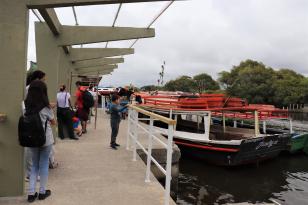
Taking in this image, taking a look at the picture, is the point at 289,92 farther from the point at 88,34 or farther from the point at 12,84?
the point at 12,84

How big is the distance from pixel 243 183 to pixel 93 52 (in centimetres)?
769

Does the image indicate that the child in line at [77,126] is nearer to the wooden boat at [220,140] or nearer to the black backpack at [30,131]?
the wooden boat at [220,140]

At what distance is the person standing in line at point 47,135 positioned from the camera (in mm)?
4402

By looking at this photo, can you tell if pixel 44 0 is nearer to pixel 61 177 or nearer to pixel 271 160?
pixel 61 177

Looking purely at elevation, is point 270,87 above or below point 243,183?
above

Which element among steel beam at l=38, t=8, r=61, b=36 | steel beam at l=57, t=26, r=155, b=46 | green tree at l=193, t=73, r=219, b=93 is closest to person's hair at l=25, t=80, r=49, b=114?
steel beam at l=38, t=8, r=61, b=36

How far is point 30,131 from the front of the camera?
4.30 meters

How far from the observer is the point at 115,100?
8.55 meters

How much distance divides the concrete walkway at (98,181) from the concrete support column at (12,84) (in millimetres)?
313

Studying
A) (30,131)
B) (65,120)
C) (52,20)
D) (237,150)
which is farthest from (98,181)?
(237,150)

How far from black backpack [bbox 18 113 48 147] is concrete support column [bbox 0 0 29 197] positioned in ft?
0.94

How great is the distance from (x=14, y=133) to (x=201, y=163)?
1009cm

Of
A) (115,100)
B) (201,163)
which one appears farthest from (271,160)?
(115,100)

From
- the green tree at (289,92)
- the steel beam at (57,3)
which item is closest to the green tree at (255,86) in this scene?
the green tree at (289,92)
